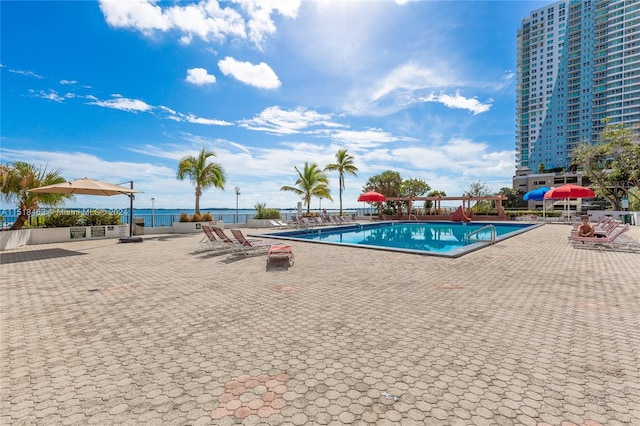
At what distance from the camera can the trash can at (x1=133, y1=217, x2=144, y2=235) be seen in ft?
53.3

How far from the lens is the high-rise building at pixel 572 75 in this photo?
3738 inches

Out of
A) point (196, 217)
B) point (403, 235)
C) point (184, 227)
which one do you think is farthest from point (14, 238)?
point (403, 235)

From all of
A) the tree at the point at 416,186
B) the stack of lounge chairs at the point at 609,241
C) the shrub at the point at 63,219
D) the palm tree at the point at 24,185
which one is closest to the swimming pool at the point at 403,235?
the stack of lounge chairs at the point at 609,241

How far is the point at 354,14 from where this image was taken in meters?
11.6

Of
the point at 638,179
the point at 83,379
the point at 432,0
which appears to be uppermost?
the point at 432,0

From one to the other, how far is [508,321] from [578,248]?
9.10 m

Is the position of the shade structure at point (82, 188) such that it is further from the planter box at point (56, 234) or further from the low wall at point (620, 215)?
the low wall at point (620, 215)

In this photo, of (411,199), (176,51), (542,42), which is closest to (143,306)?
(176,51)

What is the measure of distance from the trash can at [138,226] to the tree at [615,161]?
36240 millimetres

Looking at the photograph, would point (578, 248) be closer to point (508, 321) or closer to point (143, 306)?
point (508, 321)

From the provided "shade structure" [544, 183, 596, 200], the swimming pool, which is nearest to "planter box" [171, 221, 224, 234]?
the swimming pool

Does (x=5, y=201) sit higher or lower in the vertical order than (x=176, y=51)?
lower

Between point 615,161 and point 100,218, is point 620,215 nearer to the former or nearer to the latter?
point 615,161

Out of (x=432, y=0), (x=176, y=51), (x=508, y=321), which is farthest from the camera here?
(x=176, y=51)
